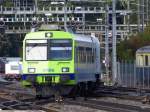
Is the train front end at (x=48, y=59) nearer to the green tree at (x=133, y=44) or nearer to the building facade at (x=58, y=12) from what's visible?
the building facade at (x=58, y=12)

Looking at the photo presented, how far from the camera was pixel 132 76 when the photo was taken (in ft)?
184

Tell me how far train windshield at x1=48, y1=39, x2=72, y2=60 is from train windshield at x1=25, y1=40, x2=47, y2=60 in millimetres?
279

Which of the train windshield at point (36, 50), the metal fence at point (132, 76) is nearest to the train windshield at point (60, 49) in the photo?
the train windshield at point (36, 50)

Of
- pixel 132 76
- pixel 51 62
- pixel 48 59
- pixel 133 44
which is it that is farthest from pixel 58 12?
pixel 51 62

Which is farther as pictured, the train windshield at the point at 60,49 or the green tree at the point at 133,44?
the green tree at the point at 133,44

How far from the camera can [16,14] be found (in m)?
75.9

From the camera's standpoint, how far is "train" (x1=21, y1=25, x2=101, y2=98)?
31500mm

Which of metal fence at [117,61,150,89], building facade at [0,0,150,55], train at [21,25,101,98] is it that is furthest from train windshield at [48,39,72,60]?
building facade at [0,0,150,55]

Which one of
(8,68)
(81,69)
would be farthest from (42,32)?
(8,68)

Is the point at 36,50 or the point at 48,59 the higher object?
the point at 36,50

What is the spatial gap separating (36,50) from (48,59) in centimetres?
70

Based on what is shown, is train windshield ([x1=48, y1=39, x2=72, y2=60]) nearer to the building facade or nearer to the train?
the train

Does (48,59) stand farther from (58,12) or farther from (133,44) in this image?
(58,12)

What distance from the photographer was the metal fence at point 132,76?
173ft
